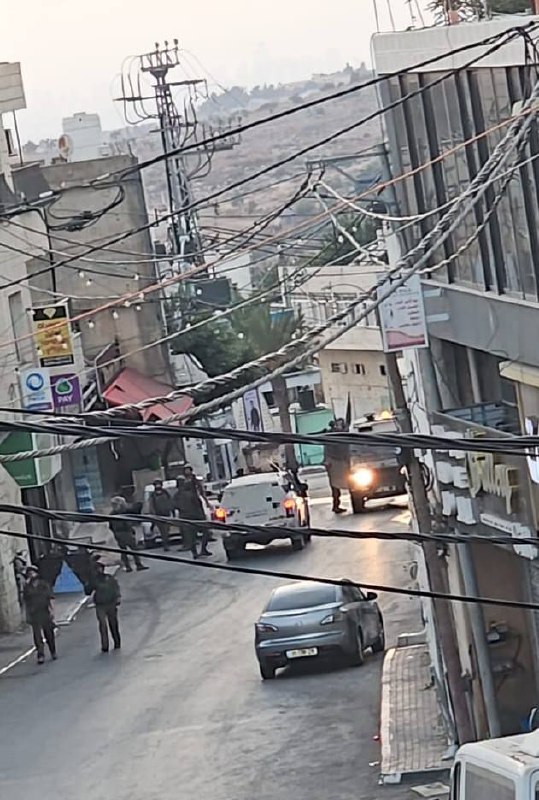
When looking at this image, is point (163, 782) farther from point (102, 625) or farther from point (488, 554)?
point (102, 625)

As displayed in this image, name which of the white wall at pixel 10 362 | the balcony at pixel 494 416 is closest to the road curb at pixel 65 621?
the white wall at pixel 10 362

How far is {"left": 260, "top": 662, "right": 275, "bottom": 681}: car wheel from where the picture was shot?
2448 centimetres

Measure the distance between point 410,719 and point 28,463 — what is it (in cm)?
1400

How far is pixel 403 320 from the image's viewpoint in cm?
1864

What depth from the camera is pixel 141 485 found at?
162ft

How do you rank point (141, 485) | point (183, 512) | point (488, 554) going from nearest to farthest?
point (488, 554) → point (183, 512) → point (141, 485)

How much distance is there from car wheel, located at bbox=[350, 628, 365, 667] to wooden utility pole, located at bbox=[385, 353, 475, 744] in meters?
4.55

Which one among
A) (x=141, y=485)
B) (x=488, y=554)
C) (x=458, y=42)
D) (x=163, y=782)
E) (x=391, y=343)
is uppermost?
(x=458, y=42)

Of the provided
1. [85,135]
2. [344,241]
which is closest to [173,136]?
[85,135]

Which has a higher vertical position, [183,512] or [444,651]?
[444,651]

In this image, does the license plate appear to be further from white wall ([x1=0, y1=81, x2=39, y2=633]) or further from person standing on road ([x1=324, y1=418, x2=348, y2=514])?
person standing on road ([x1=324, y1=418, x2=348, y2=514])

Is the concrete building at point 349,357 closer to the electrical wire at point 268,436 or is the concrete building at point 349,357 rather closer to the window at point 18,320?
the window at point 18,320

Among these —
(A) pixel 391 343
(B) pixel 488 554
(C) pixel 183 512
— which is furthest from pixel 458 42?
(C) pixel 183 512

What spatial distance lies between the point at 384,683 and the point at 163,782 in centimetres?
485
